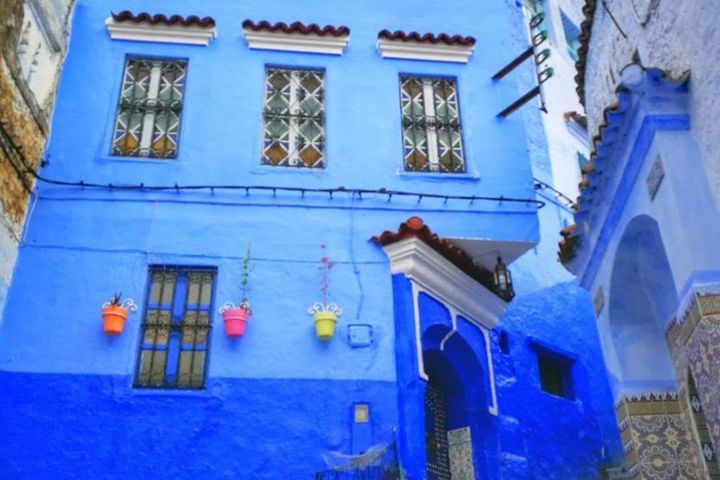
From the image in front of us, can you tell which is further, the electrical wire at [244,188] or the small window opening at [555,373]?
the small window opening at [555,373]

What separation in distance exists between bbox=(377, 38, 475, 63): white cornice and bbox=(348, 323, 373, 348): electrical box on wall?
3.81 meters

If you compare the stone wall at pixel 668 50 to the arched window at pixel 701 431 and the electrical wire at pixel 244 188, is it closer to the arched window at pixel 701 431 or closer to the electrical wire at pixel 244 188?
the electrical wire at pixel 244 188

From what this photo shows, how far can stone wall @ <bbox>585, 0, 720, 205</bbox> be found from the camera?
563cm

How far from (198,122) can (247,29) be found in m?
1.47

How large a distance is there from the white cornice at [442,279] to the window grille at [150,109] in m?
2.91

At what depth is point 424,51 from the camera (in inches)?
421

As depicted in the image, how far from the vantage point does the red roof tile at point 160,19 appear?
10.1 m

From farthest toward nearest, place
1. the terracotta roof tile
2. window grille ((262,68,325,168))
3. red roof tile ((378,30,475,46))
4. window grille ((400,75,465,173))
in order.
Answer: red roof tile ((378,30,475,46))
window grille ((400,75,465,173))
window grille ((262,68,325,168))
the terracotta roof tile

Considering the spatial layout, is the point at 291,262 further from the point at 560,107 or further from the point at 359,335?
the point at 560,107

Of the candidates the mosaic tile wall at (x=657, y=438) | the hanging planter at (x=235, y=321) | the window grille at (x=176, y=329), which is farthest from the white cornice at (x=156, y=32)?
the mosaic tile wall at (x=657, y=438)

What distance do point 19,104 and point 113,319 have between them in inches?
99.7

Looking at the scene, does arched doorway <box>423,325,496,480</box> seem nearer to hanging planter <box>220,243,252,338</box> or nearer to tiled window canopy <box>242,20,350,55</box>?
hanging planter <box>220,243,252,338</box>

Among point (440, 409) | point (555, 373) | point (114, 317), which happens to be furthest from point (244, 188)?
point (555, 373)

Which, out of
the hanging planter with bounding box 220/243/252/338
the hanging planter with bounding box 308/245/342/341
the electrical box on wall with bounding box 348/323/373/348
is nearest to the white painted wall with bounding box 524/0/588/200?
the hanging planter with bounding box 308/245/342/341
